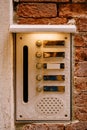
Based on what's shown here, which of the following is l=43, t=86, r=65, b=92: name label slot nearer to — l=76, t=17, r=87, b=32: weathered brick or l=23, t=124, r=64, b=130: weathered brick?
l=23, t=124, r=64, b=130: weathered brick

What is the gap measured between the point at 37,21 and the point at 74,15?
17cm

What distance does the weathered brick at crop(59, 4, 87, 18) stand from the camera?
4.32 feet

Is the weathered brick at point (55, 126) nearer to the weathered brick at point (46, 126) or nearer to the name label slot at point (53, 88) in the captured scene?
the weathered brick at point (46, 126)

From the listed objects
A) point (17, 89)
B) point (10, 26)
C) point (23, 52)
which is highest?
point (10, 26)

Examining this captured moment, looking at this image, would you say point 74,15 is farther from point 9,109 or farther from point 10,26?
point 9,109

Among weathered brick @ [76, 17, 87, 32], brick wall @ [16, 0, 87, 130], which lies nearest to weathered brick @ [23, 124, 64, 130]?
brick wall @ [16, 0, 87, 130]

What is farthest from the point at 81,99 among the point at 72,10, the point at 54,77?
the point at 72,10

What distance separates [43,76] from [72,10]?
0.32 metres

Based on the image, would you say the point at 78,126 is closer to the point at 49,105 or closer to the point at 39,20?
the point at 49,105

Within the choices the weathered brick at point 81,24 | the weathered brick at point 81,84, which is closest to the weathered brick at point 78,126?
the weathered brick at point 81,84

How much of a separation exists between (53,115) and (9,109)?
197mm

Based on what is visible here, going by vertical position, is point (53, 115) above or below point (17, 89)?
below

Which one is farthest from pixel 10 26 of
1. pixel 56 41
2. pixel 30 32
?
pixel 56 41

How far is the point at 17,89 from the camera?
131cm
